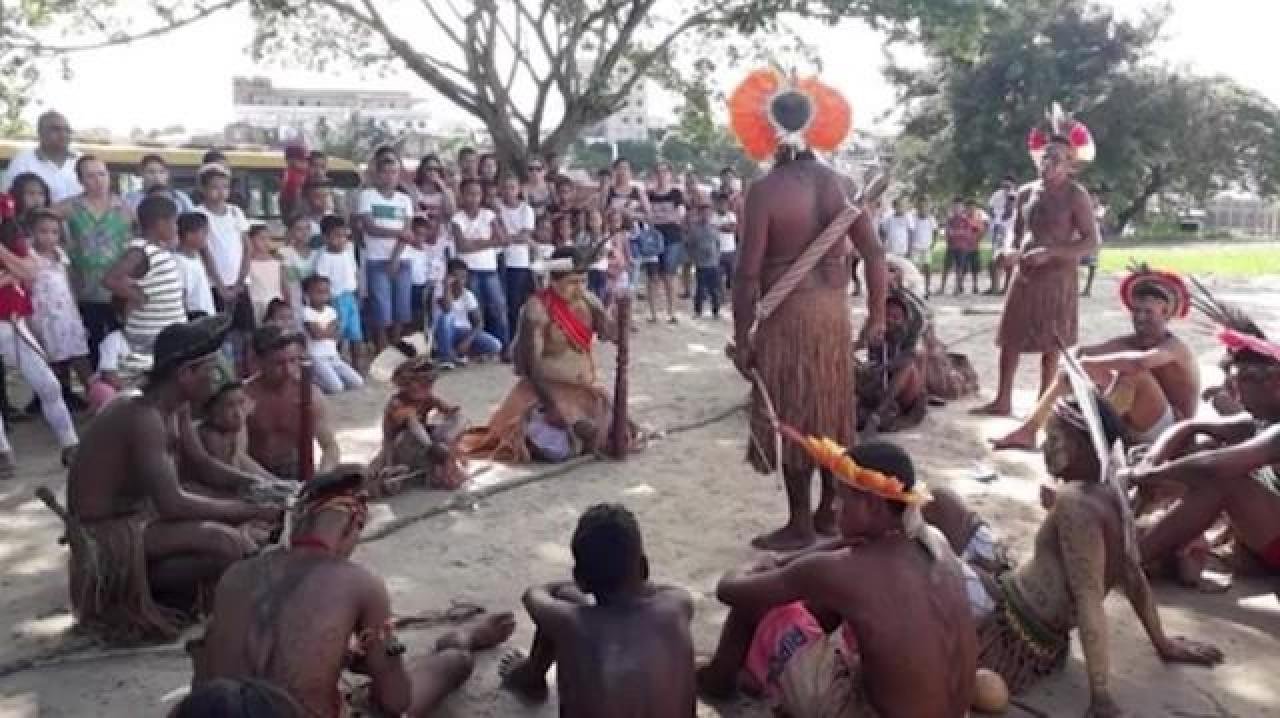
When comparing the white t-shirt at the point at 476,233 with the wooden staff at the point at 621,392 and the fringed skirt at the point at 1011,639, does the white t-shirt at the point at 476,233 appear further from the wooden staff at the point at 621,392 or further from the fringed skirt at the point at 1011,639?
the fringed skirt at the point at 1011,639

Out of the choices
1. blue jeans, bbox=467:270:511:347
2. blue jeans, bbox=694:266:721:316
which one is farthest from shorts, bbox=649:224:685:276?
blue jeans, bbox=467:270:511:347

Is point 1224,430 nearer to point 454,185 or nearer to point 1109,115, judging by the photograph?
point 454,185

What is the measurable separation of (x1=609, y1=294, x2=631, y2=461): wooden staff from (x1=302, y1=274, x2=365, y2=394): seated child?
3064 millimetres

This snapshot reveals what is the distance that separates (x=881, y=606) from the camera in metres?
3.17

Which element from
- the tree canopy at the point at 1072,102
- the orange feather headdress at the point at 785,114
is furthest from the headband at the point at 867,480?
the tree canopy at the point at 1072,102

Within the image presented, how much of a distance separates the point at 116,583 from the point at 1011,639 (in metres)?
3.21

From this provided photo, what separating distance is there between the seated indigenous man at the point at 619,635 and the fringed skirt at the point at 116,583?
6.10 ft

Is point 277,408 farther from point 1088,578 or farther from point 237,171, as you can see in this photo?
point 237,171

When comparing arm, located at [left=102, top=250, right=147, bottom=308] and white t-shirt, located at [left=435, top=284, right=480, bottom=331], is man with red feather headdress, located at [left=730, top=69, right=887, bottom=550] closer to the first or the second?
arm, located at [left=102, top=250, right=147, bottom=308]

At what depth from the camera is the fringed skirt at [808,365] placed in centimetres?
529

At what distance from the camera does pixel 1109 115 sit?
32.3 metres

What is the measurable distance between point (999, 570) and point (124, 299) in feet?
18.8

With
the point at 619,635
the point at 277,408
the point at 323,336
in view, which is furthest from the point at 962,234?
the point at 619,635

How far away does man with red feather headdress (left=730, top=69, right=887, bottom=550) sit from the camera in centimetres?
523
